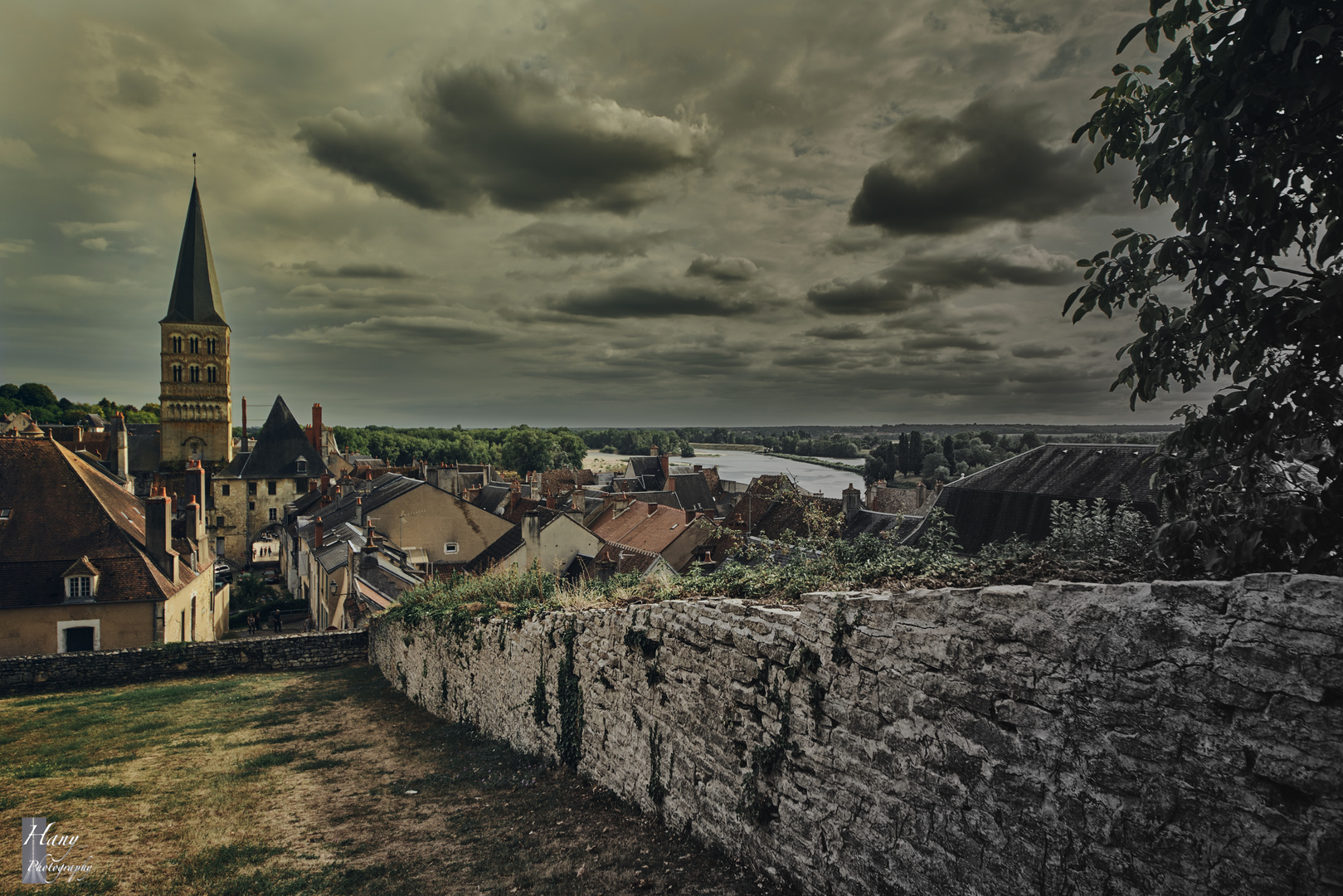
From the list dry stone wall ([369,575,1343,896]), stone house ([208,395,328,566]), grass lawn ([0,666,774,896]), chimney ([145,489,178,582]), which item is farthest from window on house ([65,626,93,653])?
stone house ([208,395,328,566])

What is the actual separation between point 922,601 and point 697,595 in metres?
2.88

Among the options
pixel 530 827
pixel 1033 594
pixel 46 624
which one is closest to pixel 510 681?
pixel 530 827

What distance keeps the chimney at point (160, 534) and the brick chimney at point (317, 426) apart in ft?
157

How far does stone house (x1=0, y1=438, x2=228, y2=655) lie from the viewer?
2189cm

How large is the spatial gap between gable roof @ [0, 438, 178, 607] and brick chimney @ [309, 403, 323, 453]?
46111mm

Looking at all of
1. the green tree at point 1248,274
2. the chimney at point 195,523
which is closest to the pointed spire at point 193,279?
the chimney at point 195,523

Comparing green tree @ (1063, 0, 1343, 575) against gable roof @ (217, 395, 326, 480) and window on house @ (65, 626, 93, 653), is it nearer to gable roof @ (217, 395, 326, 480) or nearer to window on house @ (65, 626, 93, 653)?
window on house @ (65, 626, 93, 653)

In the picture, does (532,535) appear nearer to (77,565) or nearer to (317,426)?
(77,565)

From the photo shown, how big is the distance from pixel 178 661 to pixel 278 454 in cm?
4821

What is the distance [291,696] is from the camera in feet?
49.2

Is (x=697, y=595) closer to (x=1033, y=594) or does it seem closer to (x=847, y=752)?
(x=847, y=752)

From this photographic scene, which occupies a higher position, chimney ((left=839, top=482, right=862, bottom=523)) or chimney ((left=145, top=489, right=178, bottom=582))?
chimney ((left=839, top=482, right=862, bottom=523))

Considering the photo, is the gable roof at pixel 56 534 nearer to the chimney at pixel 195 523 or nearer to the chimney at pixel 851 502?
the chimney at pixel 195 523

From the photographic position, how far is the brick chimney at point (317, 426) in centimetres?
7012
